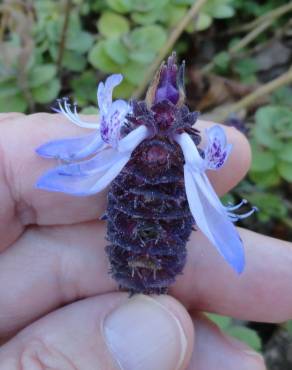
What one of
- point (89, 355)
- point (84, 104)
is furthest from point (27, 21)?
point (89, 355)

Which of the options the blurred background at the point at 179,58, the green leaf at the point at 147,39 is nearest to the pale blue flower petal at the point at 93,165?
the blurred background at the point at 179,58

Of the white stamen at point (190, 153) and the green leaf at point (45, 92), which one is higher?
the white stamen at point (190, 153)

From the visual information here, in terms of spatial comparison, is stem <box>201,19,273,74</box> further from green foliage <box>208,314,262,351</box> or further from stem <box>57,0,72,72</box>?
green foliage <box>208,314,262,351</box>

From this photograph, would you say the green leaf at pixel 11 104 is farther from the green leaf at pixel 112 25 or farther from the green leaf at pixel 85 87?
the green leaf at pixel 112 25

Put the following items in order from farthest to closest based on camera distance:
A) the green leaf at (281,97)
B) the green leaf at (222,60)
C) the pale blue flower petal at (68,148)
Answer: the green leaf at (222,60), the green leaf at (281,97), the pale blue flower petal at (68,148)

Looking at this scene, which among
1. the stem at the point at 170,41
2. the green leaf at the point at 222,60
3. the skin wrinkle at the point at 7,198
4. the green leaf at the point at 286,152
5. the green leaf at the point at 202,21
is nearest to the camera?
the skin wrinkle at the point at 7,198

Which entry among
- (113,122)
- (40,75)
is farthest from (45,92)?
(113,122)

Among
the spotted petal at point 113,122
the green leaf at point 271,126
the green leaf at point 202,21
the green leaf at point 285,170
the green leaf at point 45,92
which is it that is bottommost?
the green leaf at point 285,170
